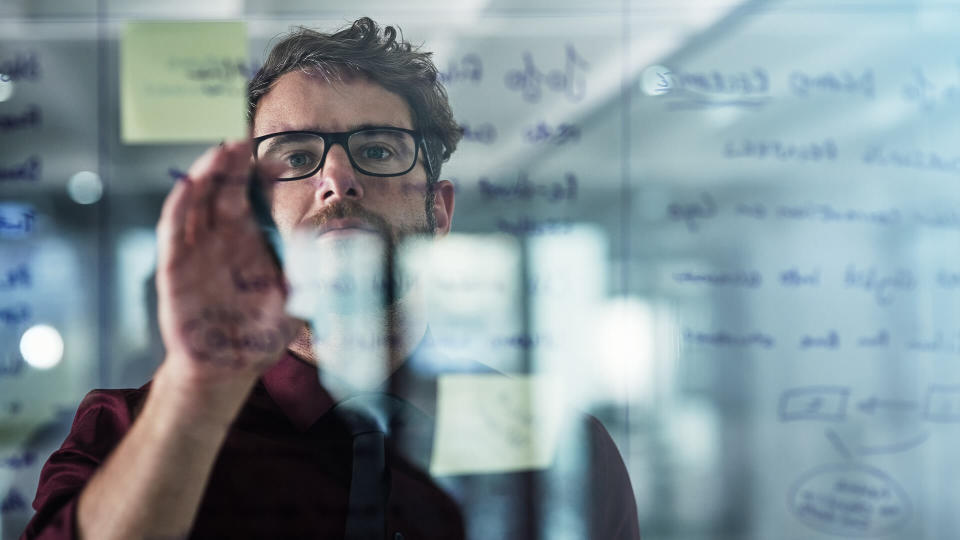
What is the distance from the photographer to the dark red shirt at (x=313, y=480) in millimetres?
721

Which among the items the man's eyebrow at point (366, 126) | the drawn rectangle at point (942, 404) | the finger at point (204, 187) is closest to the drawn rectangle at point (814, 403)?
the drawn rectangle at point (942, 404)

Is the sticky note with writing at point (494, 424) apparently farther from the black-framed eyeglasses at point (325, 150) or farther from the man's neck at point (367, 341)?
the black-framed eyeglasses at point (325, 150)

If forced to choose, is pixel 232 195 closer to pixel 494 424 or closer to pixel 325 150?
pixel 325 150

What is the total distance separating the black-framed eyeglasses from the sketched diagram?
0.54 m

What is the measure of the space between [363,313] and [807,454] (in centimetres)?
56

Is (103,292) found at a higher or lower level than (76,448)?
higher

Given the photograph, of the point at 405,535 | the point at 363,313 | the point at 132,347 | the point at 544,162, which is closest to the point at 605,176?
→ the point at 544,162

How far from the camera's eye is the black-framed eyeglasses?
29.1 inches


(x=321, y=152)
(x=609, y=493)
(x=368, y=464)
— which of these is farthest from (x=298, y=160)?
(x=609, y=493)

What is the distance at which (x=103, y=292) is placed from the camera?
31.1 inches

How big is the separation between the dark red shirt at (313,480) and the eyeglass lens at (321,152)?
0.20 meters

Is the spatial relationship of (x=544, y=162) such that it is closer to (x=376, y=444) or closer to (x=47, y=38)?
(x=376, y=444)

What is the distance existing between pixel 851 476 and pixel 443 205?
59cm

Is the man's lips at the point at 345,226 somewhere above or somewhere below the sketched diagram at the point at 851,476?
above
